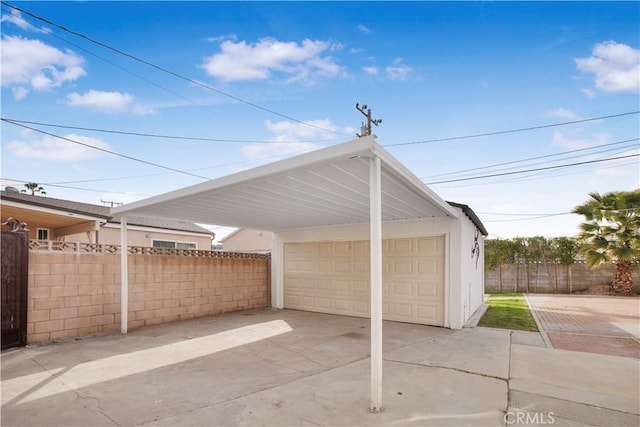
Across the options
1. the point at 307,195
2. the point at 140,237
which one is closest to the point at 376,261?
the point at 307,195

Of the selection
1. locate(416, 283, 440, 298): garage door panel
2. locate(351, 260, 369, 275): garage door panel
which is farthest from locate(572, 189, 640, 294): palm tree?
locate(351, 260, 369, 275): garage door panel

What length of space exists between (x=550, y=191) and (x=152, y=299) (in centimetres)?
1824

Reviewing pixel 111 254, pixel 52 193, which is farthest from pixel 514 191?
pixel 52 193

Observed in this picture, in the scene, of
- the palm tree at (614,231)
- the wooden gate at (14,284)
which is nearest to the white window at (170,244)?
the wooden gate at (14,284)

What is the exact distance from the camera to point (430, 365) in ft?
15.7

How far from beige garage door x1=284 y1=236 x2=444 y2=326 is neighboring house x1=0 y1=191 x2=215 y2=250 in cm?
527

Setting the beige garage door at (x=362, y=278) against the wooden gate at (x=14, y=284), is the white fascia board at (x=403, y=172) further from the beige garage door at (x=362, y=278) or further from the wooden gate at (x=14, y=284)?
the wooden gate at (x=14, y=284)

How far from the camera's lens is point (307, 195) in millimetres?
5508

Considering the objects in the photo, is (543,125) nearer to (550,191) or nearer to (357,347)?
(550,191)

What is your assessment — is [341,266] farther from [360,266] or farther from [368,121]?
[368,121]

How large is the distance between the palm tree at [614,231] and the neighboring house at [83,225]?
15.5m

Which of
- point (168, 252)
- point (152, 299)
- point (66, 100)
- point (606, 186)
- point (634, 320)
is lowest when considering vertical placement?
point (634, 320)

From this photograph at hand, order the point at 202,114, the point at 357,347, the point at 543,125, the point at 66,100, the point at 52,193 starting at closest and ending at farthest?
1. the point at 357,347
2. the point at 66,100
3. the point at 202,114
4. the point at 543,125
5. the point at 52,193

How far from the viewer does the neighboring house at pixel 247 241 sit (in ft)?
70.1
